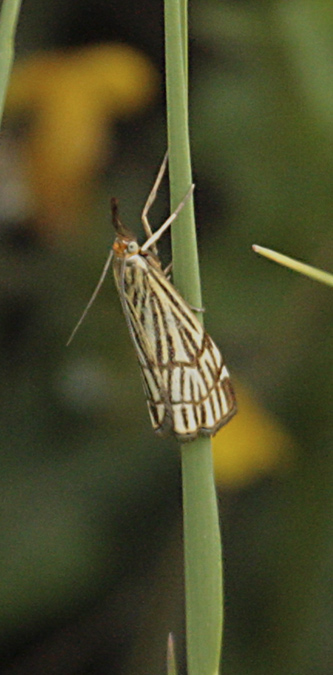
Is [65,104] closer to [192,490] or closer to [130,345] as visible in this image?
[130,345]

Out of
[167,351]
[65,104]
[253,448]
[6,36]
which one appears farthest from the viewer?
[65,104]

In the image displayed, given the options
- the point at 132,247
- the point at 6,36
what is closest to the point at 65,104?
the point at 132,247

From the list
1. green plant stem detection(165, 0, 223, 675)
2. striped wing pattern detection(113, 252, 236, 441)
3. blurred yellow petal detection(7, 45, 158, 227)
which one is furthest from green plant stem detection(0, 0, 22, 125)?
blurred yellow petal detection(7, 45, 158, 227)

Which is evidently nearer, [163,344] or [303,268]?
[303,268]

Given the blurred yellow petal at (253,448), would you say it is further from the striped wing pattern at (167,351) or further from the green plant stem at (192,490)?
the green plant stem at (192,490)

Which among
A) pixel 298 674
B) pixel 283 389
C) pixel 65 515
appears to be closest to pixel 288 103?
pixel 283 389

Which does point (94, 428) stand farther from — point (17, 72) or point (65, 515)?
point (17, 72)

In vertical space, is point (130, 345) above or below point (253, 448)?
above
